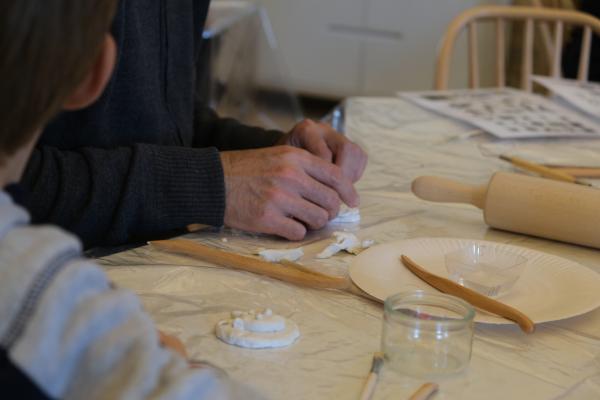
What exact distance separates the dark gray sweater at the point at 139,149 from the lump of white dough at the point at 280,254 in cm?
10

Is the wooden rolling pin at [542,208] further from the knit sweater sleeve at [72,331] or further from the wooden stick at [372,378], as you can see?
the knit sweater sleeve at [72,331]

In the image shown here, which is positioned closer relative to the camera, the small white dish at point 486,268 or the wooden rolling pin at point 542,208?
the small white dish at point 486,268

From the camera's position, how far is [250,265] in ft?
3.05

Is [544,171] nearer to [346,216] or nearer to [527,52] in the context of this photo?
[346,216]

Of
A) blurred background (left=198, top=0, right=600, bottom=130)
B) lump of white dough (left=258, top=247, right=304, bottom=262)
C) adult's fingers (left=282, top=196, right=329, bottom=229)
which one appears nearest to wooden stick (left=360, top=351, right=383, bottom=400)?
lump of white dough (left=258, top=247, right=304, bottom=262)

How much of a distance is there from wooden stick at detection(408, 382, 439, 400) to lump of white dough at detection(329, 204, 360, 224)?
465 millimetres

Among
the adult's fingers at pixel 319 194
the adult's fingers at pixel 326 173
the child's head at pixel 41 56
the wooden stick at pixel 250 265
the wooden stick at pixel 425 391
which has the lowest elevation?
the wooden stick at pixel 425 391

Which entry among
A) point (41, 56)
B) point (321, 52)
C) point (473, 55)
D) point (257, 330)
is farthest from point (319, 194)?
point (321, 52)

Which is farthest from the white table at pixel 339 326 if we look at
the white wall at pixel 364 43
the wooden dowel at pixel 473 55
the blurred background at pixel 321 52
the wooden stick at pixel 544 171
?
the white wall at pixel 364 43

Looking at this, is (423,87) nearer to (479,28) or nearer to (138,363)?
(479,28)

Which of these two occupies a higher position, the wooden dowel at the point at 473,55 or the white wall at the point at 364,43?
the wooden dowel at the point at 473,55

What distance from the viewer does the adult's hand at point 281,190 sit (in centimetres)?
106

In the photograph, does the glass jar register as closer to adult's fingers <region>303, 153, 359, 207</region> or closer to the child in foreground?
the child in foreground

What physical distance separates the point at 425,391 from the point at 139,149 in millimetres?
498
